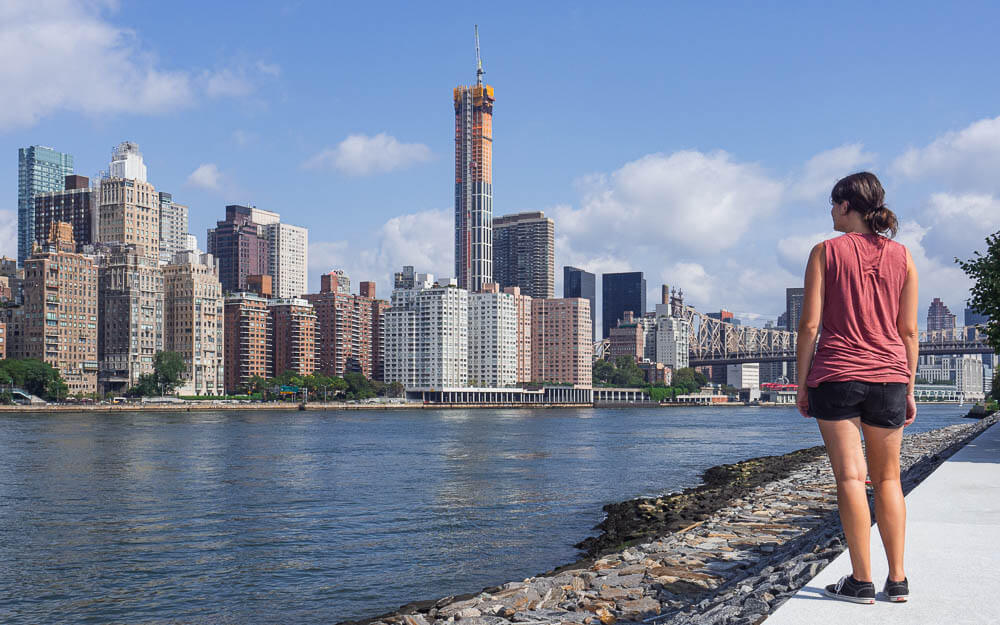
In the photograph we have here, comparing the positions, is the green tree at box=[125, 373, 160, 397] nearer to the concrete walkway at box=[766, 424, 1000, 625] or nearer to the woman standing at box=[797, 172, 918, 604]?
the concrete walkway at box=[766, 424, 1000, 625]

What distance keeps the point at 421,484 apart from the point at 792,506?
17461 mm

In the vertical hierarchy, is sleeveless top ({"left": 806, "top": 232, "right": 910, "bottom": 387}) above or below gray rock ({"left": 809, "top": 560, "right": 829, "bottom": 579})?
above

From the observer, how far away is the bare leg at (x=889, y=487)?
6.01 m

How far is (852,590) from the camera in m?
6.13

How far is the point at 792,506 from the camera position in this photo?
59.3 ft

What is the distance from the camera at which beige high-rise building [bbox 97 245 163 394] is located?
572 feet

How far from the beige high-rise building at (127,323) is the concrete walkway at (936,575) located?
6998 inches

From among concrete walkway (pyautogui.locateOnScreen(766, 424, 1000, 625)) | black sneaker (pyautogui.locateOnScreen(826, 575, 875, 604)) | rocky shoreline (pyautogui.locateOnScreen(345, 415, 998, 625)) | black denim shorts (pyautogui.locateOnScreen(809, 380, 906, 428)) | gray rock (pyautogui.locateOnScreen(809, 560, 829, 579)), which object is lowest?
rocky shoreline (pyautogui.locateOnScreen(345, 415, 998, 625))

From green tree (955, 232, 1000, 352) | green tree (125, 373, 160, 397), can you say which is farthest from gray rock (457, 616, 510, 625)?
green tree (125, 373, 160, 397)

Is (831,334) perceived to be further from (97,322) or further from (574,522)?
(97,322)

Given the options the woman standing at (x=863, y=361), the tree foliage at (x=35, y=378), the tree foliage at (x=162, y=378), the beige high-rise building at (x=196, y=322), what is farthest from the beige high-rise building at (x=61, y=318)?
the woman standing at (x=863, y=361)

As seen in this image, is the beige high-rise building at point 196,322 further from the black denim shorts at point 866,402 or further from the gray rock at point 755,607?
the black denim shorts at point 866,402

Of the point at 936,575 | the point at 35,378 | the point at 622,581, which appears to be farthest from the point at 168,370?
the point at 936,575

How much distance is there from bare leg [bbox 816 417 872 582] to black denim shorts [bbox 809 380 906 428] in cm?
9
